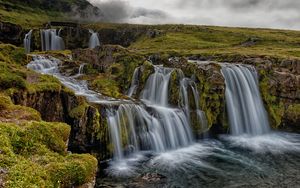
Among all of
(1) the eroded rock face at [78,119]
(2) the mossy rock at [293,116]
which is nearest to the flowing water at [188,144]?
(1) the eroded rock face at [78,119]

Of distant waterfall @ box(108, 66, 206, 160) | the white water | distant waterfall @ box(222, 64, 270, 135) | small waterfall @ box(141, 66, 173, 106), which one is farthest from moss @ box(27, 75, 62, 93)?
distant waterfall @ box(222, 64, 270, 135)

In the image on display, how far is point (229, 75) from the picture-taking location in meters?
Result: 45.2

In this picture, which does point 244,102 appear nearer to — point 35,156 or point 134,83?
point 134,83

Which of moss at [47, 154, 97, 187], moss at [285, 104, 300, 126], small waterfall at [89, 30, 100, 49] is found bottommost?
moss at [47, 154, 97, 187]

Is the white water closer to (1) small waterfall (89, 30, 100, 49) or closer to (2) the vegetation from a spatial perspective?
(2) the vegetation

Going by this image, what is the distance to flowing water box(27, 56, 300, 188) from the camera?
25.7 metres

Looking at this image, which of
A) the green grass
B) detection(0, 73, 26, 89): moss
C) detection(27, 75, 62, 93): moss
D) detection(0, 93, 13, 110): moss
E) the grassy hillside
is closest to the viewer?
the green grass

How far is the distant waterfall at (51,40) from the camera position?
91.9m

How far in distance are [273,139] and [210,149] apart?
10125 millimetres

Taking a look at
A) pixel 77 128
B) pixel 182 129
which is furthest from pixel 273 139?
pixel 77 128

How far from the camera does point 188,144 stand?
34812 mm

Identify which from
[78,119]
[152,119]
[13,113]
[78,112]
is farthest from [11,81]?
[152,119]

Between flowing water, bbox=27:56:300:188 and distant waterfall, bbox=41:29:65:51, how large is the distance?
50.4 m

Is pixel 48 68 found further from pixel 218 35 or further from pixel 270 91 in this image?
pixel 218 35
